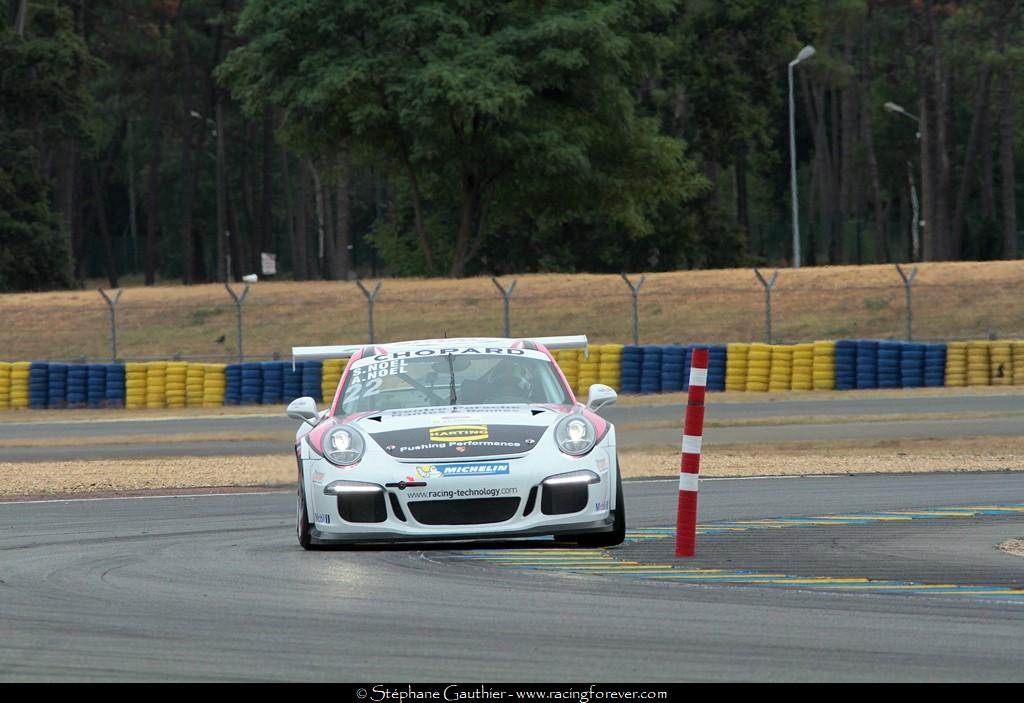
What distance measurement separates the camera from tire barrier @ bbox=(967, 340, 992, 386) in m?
31.9

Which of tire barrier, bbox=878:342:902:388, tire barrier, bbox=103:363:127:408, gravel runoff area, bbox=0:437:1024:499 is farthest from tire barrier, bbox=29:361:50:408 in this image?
tire barrier, bbox=878:342:902:388

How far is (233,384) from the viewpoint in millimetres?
34000

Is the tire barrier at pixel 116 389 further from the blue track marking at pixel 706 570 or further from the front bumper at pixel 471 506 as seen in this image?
the front bumper at pixel 471 506

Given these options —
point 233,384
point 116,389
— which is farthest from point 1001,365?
point 116,389

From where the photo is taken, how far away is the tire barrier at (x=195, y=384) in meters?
34.2

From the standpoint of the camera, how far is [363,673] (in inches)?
267

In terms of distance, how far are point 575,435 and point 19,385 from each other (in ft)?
87.5

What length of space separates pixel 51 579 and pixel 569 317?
3297cm

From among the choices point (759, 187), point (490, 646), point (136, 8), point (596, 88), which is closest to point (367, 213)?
point (759, 187)

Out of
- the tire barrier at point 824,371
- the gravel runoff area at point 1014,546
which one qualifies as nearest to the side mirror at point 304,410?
the gravel runoff area at point 1014,546

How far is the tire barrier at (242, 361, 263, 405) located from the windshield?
2215 centimetres

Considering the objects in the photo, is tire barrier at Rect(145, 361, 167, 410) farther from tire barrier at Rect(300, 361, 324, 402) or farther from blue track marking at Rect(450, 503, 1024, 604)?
blue track marking at Rect(450, 503, 1024, 604)
